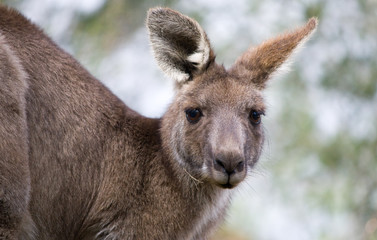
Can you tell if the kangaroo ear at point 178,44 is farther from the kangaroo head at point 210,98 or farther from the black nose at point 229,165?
the black nose at point 229,165

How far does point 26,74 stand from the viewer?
695 cm

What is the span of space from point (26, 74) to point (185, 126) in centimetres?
186

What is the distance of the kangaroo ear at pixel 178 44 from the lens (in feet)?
25.2

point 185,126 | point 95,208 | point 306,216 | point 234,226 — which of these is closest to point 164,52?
point 185,126

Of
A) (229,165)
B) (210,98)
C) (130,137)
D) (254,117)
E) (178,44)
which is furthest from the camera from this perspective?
(178,44)

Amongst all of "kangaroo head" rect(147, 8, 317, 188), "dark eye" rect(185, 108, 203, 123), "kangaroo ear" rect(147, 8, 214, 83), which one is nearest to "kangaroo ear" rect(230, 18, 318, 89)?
"kangaroo head" rect(147, 8, 317, 188)

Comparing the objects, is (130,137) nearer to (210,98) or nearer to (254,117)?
(210,98)

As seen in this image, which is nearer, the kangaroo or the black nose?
the black nose

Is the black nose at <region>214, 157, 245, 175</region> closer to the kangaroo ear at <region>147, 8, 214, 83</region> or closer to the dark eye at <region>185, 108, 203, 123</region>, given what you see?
the dark eye at <region>185, 108, 203, 123</region>

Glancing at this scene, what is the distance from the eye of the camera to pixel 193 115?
7555mm

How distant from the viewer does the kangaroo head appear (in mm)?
7031

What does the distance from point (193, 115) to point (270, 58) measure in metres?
1.30

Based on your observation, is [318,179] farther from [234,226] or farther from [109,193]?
[109,193]

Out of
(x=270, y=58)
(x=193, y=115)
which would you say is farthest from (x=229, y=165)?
(x=270, y=58)
